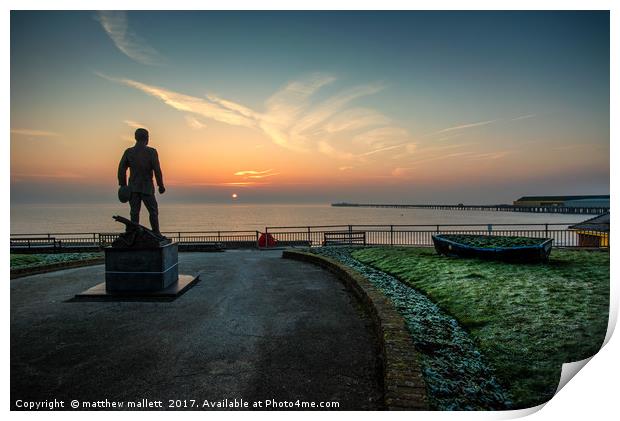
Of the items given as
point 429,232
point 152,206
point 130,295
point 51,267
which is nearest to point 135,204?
point 152,206

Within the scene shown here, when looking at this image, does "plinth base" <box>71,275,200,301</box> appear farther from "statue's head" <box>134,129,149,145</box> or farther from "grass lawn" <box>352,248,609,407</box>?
"grass lawn" <box>352,248,609,407</box>

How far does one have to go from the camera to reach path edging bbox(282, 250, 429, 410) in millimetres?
2797

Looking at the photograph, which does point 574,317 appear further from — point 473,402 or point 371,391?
point 371,391

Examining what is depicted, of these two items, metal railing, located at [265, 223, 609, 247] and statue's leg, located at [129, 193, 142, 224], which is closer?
statue's leg, located at [129, 193, 142, 224]

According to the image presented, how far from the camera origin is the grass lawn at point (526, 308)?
351 cm

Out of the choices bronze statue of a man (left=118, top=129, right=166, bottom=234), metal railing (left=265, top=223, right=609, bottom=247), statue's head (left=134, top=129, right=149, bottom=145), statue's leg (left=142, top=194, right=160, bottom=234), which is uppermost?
statue's head (left=134, top=129, right=149, bottom=145)

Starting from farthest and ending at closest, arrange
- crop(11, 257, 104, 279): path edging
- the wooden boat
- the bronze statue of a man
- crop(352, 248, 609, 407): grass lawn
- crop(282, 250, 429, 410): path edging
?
crop(11, 257, 104, 279): path edging < the wooden boat < the bronze statue of a man < crop(352, 248, 609, 407): grass lawn < crop(282, 250, 429, 410): path edging

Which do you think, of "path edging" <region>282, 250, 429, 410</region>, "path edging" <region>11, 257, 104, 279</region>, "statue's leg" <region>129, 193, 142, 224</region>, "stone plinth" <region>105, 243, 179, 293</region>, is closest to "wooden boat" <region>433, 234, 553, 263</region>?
"path edging" <region>282, 250, 429, 410</region>

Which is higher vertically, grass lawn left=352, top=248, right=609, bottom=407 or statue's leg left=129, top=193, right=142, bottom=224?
statue's leg left=129, top=193, right=142, bottom=224

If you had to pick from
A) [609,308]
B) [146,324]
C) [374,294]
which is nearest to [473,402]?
→ [374,294]

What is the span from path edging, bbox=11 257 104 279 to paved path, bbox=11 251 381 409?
2431 millimetres

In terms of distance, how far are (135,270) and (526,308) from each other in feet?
23.7

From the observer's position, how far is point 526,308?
494 centimetres
